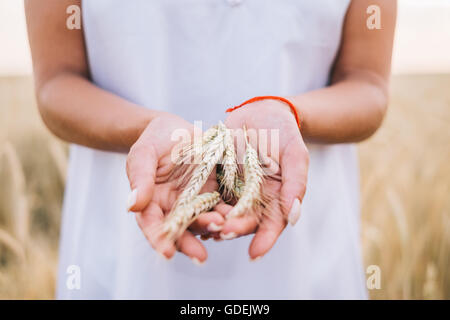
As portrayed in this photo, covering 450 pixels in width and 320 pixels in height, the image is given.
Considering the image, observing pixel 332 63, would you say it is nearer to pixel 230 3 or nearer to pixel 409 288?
pixel 230 3

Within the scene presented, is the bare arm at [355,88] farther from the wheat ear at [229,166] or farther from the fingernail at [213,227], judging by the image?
the fingernail at [213,227]

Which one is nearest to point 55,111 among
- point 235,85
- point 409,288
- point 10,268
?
point 235,85

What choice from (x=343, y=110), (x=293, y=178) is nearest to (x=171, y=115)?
(x=293, y=178)

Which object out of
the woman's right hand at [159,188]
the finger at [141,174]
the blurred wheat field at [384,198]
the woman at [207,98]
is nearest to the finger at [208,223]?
the woman's right hand at [159,188]

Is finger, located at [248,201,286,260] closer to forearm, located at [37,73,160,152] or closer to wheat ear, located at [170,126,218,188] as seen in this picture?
wheat ear, located at [170,126,218,188]

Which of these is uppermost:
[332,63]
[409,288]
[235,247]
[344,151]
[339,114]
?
[332,63]

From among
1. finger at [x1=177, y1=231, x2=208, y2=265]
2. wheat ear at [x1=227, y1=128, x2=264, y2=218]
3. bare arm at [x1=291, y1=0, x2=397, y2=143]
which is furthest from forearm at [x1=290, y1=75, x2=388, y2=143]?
finger at [x1=177, y1=231, x2=208, y2=265]
